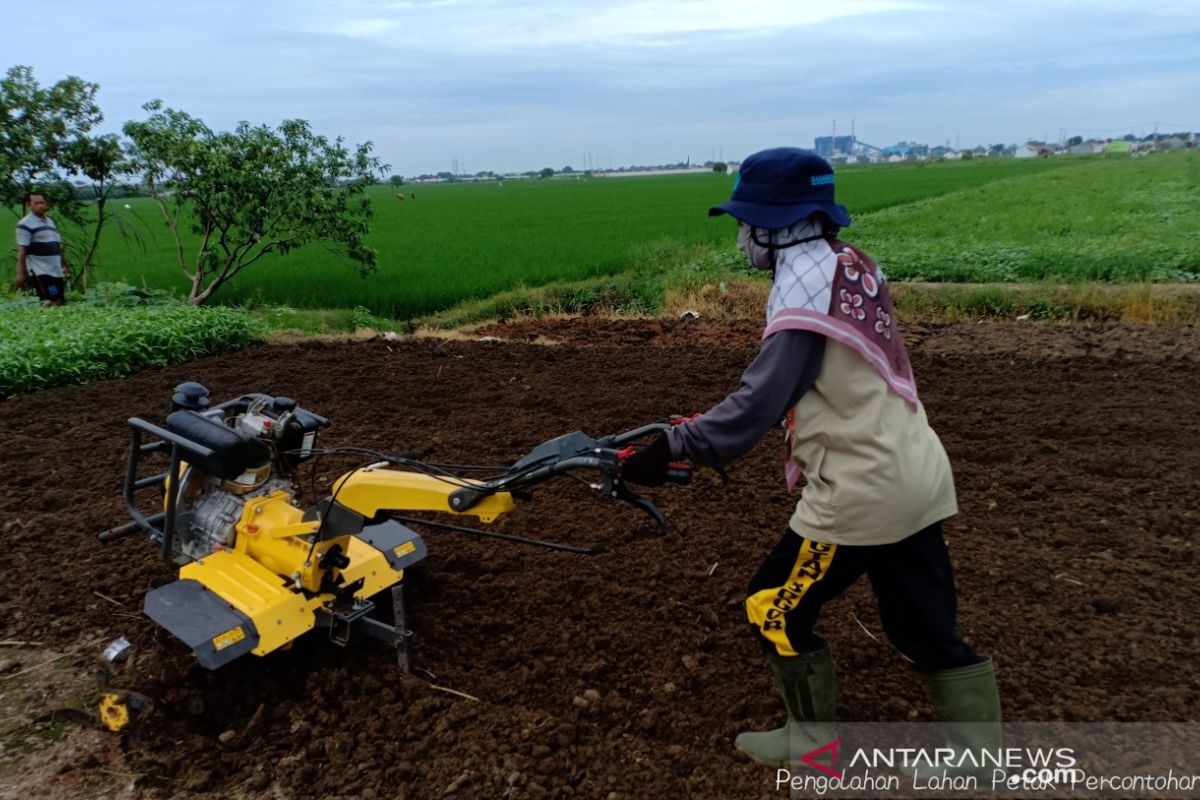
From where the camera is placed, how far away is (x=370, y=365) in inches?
309

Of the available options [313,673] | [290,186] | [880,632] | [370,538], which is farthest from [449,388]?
A: [290,186]

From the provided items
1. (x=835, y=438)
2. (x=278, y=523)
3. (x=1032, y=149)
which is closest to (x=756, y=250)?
(x=835, y=438)

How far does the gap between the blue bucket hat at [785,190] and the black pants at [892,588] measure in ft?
2.95

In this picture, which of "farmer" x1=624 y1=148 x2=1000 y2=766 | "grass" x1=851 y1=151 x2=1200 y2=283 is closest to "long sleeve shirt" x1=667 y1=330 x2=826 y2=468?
"farmer" x1=624 y1=148 x2=1000 y2=766

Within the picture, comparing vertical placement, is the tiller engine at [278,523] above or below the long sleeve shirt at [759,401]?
below

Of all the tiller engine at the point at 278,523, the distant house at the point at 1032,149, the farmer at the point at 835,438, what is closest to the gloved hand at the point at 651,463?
the farmer at the point at 835,438

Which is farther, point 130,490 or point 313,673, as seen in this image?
point 130,490

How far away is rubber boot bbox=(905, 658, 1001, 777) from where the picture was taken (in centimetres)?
247

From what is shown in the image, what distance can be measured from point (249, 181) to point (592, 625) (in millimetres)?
9585

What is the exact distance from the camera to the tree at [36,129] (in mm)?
11281

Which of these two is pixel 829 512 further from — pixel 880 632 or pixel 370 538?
pixel 370 538

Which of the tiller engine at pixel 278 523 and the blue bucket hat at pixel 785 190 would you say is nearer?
the blue bucket hat at pixel 785 190

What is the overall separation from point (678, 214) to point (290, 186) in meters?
18.7

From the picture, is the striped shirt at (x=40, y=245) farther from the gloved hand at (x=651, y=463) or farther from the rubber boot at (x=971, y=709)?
the rubber boot at (x=971, y=709)
